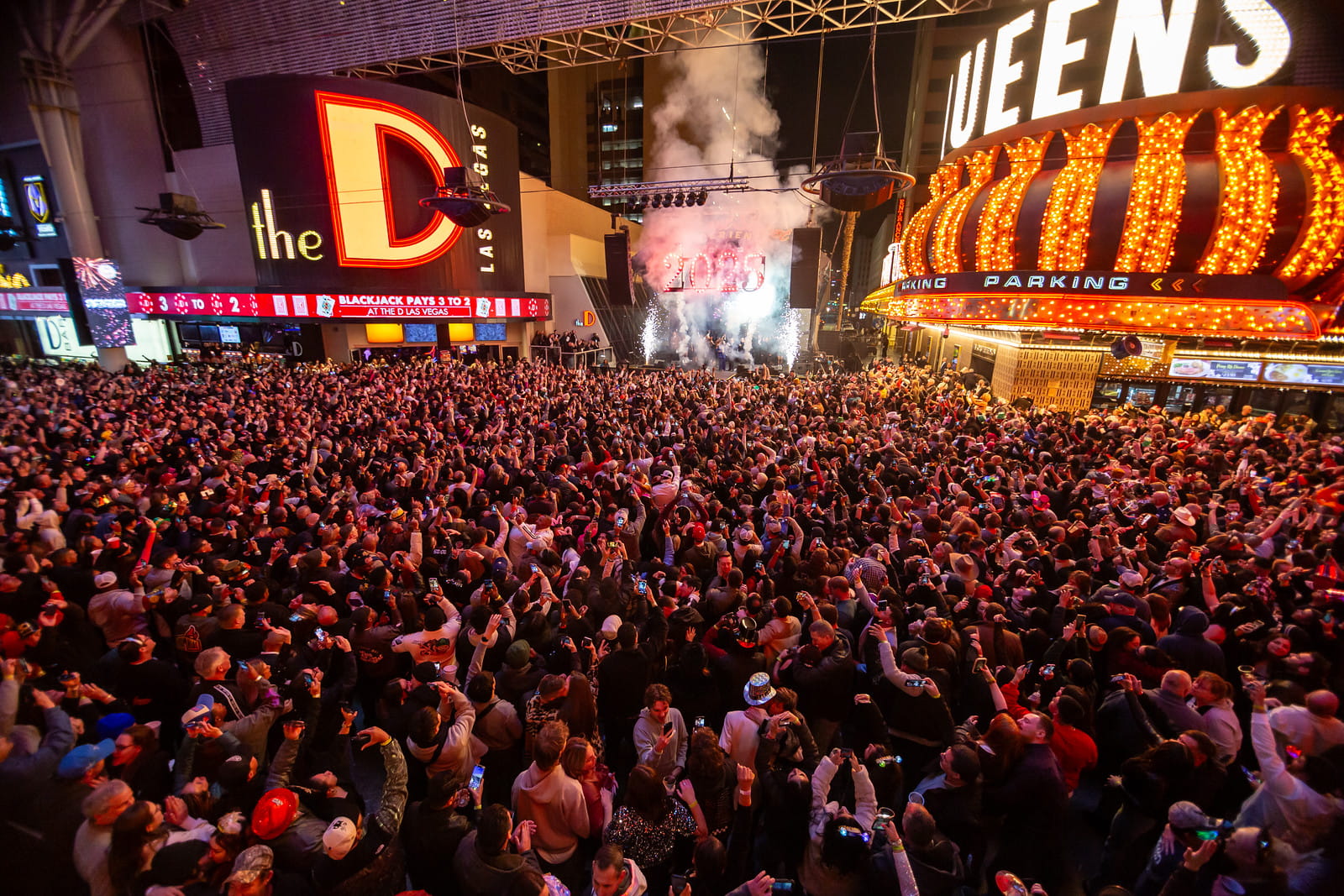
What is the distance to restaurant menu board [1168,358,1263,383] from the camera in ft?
35.2

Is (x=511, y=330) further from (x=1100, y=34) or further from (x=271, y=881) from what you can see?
(x=271, y=881)

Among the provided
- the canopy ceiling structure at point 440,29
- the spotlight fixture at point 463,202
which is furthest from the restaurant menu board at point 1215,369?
the spotlight fixture at point 463,202

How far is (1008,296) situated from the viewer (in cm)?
971

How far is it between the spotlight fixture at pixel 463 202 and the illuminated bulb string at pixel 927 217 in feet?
31.3

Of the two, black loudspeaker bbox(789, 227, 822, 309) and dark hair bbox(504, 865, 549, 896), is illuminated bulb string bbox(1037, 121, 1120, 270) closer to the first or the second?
black loudspeaker bbox(789, 227, 822, 309)

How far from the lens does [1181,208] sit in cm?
860

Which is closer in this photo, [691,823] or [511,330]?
[691,823]

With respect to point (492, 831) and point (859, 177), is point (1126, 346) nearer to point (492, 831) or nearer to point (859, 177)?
point (859, 177)

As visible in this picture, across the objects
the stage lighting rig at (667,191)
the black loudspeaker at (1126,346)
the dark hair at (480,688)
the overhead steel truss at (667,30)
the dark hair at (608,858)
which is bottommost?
the dark hair at (480,688)

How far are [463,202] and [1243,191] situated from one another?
39.1 ft

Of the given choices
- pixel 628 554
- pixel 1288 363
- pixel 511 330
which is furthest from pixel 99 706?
pixel 511 330

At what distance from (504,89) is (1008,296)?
3234 centimetres

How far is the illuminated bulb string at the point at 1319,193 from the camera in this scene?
775cm

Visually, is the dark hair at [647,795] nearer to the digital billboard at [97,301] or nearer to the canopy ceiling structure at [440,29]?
the canopy ceiling structure at [440,29]
